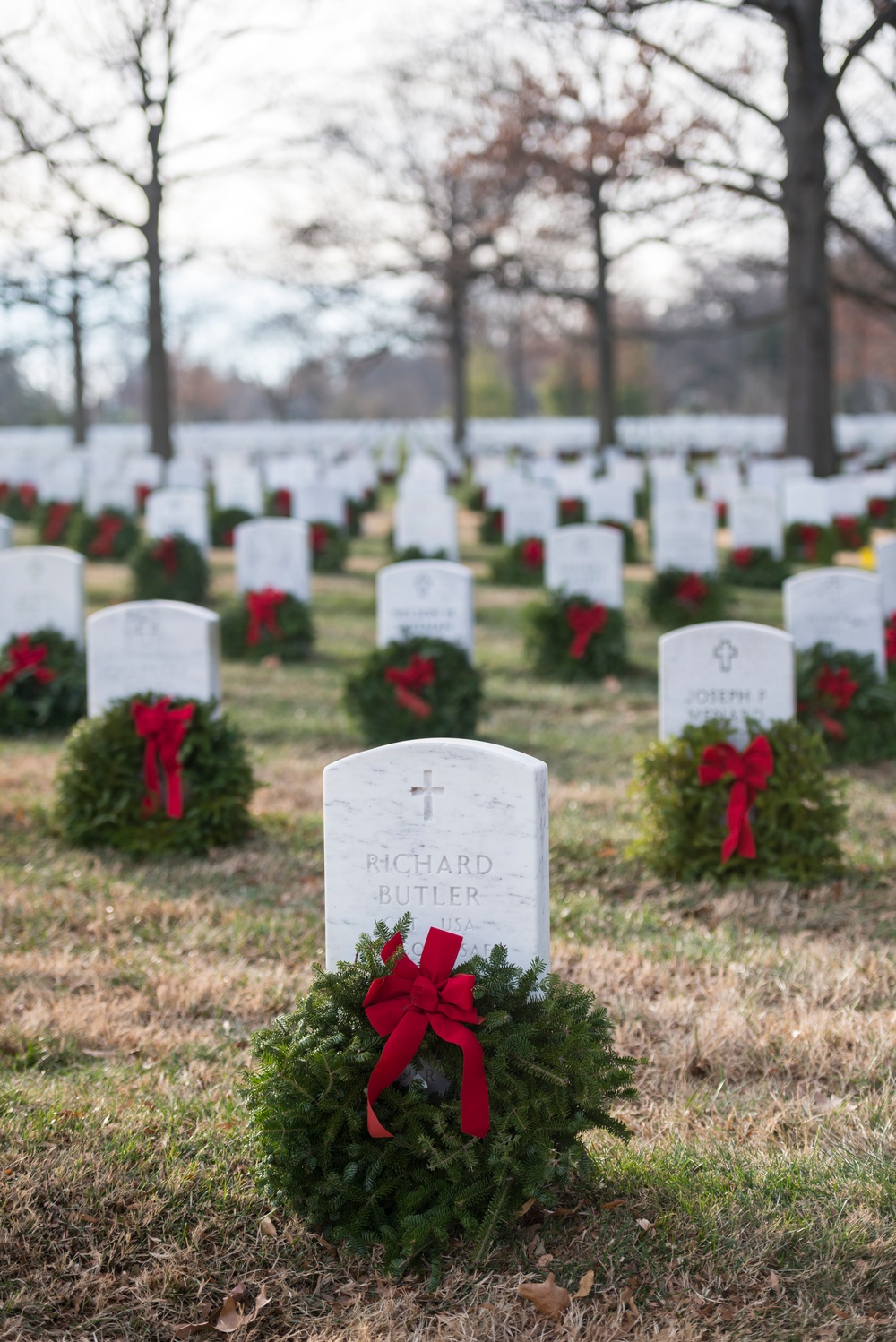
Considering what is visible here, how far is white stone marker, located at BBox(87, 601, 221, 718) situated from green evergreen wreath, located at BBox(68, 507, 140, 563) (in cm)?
985

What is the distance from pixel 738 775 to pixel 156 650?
2.67m

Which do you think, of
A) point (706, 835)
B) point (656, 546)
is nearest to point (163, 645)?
point (706, 835)

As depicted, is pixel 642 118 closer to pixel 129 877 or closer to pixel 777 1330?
pixel 129 877

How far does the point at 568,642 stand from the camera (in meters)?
9.48

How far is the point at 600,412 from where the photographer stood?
25.2 metres

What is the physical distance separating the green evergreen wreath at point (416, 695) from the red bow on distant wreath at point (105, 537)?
344 inches

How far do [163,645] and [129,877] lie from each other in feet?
3.64

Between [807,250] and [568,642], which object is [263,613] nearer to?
[568,642]

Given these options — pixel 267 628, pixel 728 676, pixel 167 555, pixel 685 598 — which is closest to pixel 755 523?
pixel 685 598

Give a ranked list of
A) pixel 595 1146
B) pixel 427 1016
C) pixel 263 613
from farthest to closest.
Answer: pixel 263 613
pixel 595 1146
pixel 427 1016

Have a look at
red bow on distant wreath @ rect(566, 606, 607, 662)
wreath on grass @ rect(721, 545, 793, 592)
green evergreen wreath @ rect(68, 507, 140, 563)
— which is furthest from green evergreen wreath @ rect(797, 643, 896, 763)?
green evergreen wreath @ rect(68, 507, 140, 563)

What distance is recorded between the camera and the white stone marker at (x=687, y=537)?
1099 cm

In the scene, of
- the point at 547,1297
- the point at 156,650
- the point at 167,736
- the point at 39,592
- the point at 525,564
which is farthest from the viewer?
the point at 525,564

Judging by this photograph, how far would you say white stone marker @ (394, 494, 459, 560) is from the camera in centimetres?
1216
